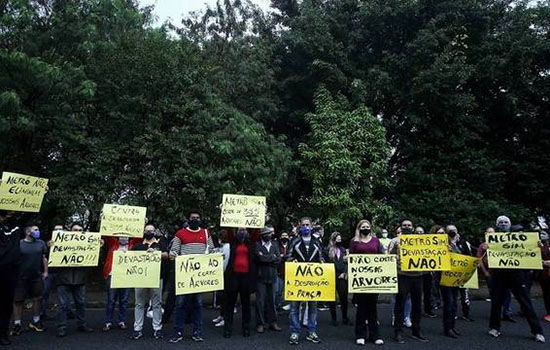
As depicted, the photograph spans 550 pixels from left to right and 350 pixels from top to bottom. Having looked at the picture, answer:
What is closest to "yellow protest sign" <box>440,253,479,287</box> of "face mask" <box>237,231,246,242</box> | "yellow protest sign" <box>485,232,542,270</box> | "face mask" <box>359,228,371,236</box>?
"yellow protest sign" <box>485,232,542,270</box>

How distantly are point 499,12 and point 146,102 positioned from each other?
1389cm

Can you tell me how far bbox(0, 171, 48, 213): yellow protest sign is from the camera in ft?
26.1

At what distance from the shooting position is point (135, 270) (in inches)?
316

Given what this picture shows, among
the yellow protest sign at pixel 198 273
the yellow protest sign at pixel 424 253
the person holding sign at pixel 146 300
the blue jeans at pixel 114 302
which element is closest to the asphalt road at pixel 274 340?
the person holding sign at pixel 146 300

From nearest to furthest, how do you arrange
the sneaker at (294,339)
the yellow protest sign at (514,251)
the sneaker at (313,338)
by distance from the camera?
the sneaker at (294,339)
the sneaker at (313,338)
the yellow protest sign at (514,251)

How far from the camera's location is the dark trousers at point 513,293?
7879mm

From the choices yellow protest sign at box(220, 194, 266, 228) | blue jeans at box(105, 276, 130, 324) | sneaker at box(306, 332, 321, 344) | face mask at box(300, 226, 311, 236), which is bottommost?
sneaker at box(306, 332, 321, 344)

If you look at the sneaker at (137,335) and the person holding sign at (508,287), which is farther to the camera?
the sneaker at (137,335)

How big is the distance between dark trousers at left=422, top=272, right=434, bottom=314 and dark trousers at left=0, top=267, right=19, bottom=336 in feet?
25.2

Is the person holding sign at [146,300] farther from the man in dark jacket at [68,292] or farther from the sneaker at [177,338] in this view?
the man in dark jacket at [68,292]

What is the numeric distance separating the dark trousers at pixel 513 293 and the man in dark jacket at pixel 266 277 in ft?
12.6

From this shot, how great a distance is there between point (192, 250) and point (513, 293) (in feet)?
18.4

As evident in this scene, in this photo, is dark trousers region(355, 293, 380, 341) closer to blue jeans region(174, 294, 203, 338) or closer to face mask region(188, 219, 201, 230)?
blue jeans region(174, 294, 203, 338)

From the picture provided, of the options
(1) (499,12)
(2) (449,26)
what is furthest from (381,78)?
(1) (499,12)
